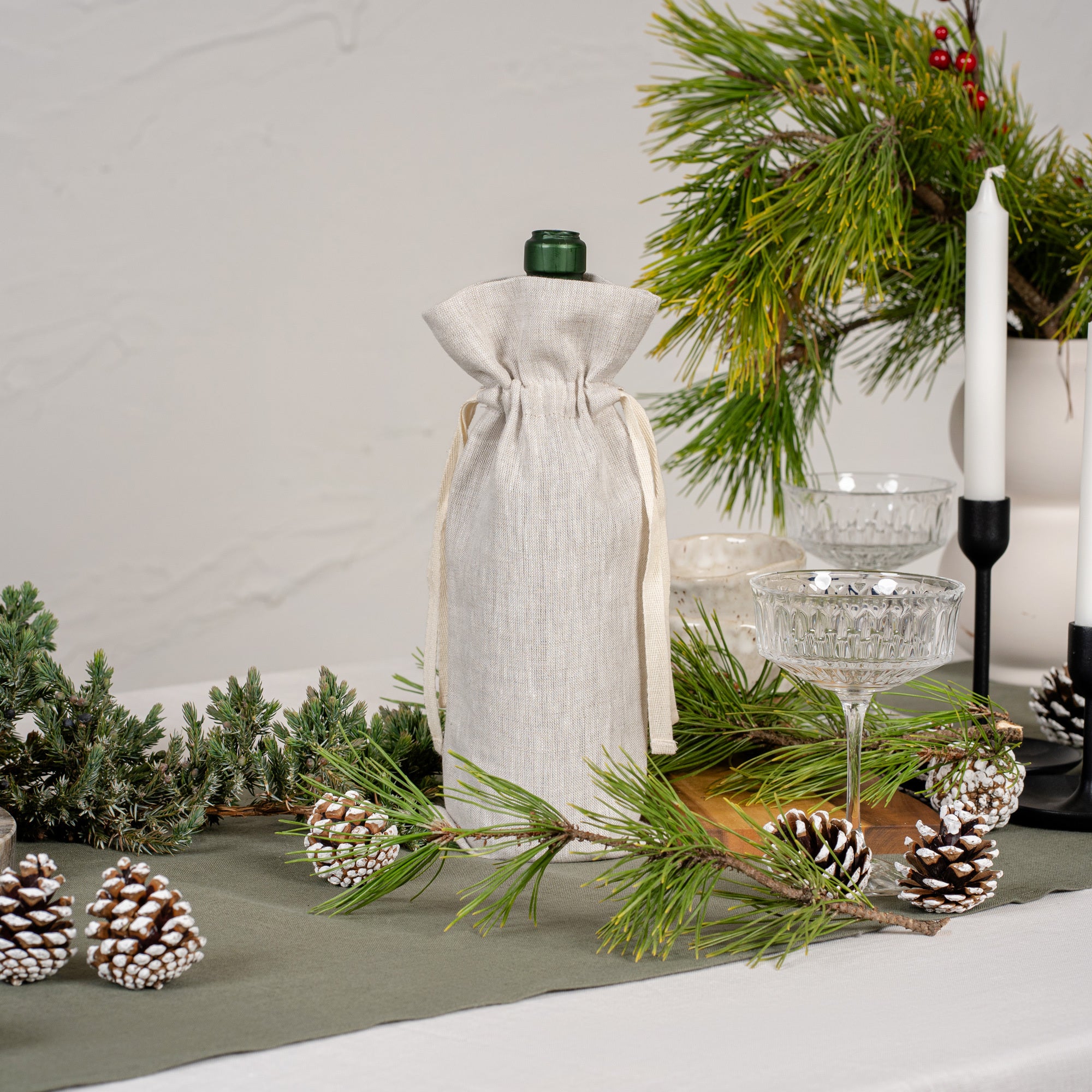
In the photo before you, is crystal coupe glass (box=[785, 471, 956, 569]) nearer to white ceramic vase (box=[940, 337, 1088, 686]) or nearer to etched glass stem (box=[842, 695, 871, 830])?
white ceramic vase (box=[940, 337, 1088, 686])

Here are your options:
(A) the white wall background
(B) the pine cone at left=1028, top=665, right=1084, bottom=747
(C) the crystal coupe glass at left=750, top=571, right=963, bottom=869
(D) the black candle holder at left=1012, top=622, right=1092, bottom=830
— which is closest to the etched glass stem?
(C) the crystal coupe glass at left=750, top=571, right=963, bottom=869

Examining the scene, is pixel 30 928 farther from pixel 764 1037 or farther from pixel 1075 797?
pixel 1075 797

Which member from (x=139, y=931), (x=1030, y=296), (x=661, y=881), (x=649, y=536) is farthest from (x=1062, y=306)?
(x=139, y=931)

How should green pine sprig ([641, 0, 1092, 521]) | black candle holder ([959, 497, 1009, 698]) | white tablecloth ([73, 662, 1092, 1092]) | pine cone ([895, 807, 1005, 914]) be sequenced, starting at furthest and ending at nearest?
green pine sprig ([641, 0, 1092, 521]) → black candle holder ([959, 497, 1009, 698]) → pine cone ([895, 807, 1005, 914]) → white tablecloth ([73, 662, 1092, 1092])

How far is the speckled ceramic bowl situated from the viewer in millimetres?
636

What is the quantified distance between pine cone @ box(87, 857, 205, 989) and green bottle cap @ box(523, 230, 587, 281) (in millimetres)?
275

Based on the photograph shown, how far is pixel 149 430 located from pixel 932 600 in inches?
58.3

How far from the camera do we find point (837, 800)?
21.6 inches

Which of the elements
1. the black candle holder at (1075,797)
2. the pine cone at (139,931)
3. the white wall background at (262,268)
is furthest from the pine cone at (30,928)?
the white wall background at (262,268)

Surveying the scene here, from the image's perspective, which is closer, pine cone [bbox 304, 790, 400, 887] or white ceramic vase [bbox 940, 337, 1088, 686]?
→ pine cone [bbox 304, 790, 400, 887]

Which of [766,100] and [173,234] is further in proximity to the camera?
[173,234]

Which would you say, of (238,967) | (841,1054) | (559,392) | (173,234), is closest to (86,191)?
(173,234)

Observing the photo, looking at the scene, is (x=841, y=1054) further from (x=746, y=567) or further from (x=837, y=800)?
(x=746, y=567)

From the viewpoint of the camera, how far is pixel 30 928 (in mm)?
364
